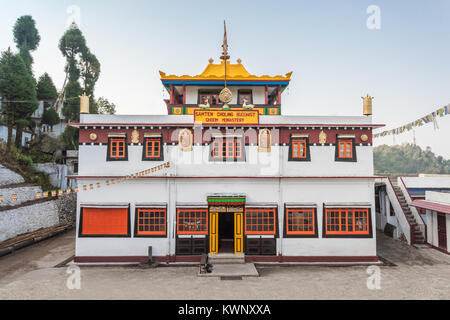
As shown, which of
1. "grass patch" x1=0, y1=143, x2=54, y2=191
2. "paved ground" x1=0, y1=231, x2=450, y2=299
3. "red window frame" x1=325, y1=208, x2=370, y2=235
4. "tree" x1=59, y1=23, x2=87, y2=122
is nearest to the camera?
"paved ground" x1=0, y1=231, x2=450, y2=299

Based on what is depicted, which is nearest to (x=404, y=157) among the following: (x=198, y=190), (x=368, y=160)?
(x=368, y=160)

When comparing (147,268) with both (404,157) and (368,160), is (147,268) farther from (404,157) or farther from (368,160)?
(404,157)

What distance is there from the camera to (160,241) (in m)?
14.8

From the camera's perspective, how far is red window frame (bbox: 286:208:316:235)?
15078 mm

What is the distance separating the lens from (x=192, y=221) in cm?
1506

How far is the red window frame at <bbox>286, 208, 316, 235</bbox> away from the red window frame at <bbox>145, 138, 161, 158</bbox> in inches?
333

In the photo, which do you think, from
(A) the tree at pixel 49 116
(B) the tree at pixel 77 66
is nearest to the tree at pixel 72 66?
(B) the tree at pixel 77 66

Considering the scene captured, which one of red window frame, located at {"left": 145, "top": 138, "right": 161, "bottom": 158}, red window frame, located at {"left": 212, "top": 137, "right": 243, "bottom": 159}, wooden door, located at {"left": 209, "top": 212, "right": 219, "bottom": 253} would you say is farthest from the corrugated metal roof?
red window frame, located at {"left": 145, "top": 138, "right": 161, "bottom": 158}

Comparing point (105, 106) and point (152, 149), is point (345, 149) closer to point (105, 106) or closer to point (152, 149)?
point (152, 149)

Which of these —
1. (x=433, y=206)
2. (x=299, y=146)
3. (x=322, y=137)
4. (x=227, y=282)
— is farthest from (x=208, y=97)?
(x=433, y=206)

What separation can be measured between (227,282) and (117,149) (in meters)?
9.69

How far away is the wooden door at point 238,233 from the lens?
596 inches

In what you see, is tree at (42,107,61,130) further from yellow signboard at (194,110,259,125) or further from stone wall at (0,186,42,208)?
yellow signboard at (194,110,259,125)

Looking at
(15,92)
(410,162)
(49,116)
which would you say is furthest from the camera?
(410,162)
